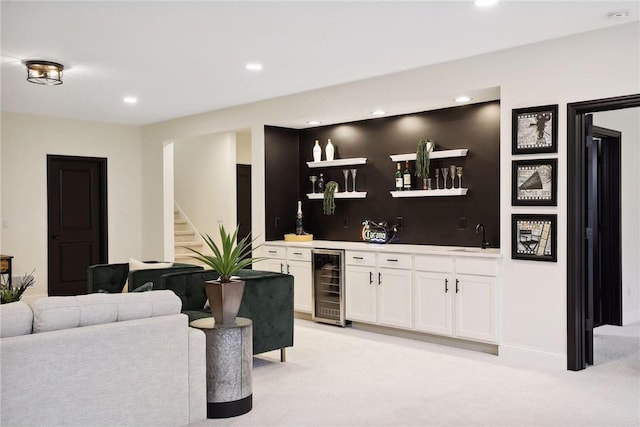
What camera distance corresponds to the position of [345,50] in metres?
4.91

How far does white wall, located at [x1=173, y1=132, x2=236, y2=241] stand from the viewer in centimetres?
→ 945

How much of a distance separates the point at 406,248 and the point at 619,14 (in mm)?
2837

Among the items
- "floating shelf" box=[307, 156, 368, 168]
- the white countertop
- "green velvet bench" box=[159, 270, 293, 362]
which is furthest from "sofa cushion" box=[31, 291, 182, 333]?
"floating shelf" box=[307, 156, 368, 168]

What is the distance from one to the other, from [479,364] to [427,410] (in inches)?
51.2

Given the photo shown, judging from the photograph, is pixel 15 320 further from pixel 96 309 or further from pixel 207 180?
pixel 207 180

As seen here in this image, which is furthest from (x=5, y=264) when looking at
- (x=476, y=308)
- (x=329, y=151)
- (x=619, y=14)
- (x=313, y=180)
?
(x=619, y=14)

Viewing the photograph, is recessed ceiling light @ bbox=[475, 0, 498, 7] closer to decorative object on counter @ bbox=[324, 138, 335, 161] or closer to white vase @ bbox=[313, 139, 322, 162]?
decorative object on counter @ bbox=[324, 138, 335, 161]

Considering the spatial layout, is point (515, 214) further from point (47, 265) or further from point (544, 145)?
point (47, 265)

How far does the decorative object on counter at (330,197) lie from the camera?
702cm

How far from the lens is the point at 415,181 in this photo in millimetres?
6379

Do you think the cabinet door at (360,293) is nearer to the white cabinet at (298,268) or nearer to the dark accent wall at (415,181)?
the white cabinet at (298,268)

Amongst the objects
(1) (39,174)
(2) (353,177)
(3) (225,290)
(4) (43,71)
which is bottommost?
(3) (225,290)

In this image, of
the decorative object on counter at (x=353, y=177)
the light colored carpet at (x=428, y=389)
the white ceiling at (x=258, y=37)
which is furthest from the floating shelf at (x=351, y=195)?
the light colored carpet at (x=428, y=389)

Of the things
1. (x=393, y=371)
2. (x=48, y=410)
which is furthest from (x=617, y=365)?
(x=48, y=410)
